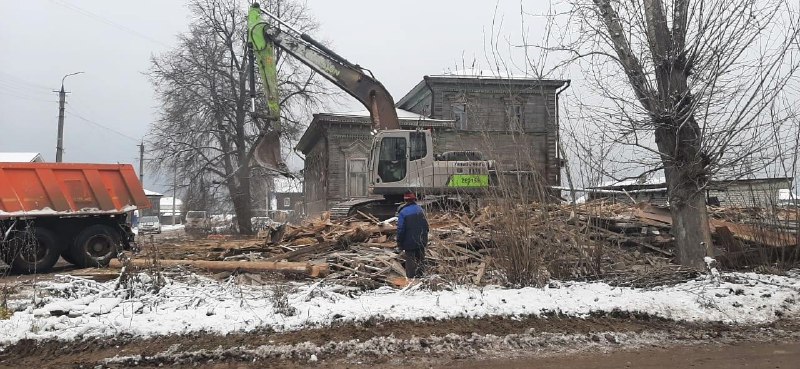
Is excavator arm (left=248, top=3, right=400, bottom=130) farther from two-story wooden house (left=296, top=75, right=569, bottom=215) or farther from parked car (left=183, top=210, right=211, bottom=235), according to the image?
parked car (left=183, top=210, right=211, bottom=235)

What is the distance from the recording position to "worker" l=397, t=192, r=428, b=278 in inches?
361

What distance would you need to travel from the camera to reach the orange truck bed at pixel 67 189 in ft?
39.7

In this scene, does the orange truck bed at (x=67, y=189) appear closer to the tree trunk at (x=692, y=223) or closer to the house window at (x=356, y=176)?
the tree trunk at (x=692, y=223)

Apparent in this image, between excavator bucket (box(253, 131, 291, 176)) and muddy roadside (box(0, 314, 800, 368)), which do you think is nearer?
muddy roadside (box(0, 314, 800, 368))

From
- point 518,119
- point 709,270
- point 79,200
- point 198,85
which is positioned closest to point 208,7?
point 198,85

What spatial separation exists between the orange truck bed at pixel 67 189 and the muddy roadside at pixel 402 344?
7580mm

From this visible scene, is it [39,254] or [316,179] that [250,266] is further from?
[316,179]

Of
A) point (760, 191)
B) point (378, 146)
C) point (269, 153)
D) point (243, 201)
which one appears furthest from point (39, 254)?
point (243, 201)

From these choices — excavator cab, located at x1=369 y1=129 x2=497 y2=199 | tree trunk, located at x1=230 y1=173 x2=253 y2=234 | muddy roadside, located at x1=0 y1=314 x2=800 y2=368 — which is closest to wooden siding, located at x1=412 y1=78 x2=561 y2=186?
muddy roadside, located at x1=0 y1=314 x2=800 y2=368

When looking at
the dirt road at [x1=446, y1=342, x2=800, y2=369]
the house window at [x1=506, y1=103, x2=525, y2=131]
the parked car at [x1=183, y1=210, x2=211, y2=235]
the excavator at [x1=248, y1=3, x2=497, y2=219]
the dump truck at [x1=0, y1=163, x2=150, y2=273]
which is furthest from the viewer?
the parked car at [x1=183, y1=210, x2=211, y2=235]

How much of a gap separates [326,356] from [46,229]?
977cm

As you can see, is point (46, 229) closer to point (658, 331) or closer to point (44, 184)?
point (44, 184)

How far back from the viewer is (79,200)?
1305 centimetres

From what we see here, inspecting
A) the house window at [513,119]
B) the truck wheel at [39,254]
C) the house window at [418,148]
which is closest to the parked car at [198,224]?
the truck wheel at [39,254]
